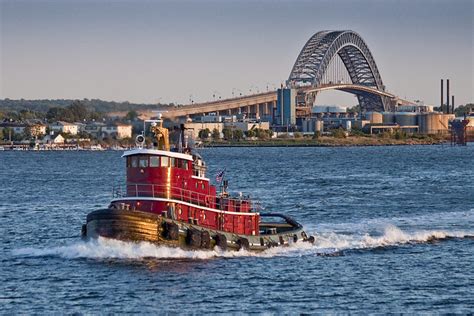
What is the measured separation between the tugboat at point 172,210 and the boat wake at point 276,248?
289 millimetres

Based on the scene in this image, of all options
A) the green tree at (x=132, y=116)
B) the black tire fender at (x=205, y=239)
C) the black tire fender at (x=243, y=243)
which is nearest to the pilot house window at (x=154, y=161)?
the black tire fender at (x=205, y=239)

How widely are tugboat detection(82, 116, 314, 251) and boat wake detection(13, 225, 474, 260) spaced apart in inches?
11.4

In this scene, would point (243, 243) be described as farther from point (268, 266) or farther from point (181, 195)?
point (181, 195)

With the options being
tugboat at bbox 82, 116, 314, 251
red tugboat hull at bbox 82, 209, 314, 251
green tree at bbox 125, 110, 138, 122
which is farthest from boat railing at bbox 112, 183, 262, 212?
green tree at bbox 125, 110, 138, 122

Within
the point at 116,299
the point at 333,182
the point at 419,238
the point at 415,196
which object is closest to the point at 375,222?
the point at 419,238

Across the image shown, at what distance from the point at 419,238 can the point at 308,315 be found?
19.2 m

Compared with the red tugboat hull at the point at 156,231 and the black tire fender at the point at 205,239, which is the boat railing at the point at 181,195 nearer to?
the red tugboat hull at the point at 156,231

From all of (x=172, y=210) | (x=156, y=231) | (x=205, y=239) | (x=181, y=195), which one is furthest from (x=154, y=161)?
(x=205, y=239)

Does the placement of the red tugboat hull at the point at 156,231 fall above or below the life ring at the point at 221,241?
above

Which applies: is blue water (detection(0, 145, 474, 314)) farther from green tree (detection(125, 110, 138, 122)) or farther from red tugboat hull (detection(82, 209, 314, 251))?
green tree (detection(125, 110, 138, 122))

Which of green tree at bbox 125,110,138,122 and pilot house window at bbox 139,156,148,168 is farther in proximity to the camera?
green tree at bbox 125,110,138,122

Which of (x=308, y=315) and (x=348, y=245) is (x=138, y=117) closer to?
(x=348, y=245)

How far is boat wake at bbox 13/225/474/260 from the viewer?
4162cm

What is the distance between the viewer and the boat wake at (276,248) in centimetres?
4162
